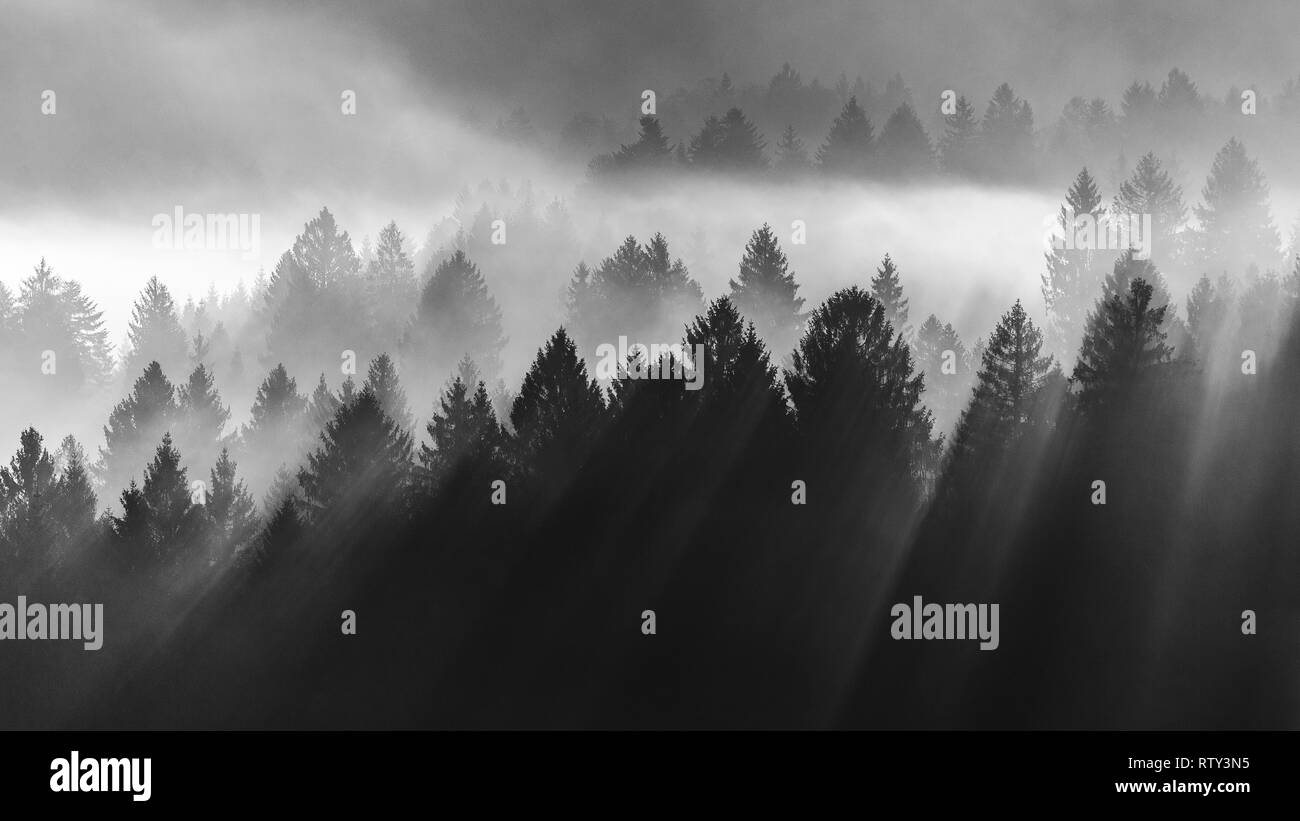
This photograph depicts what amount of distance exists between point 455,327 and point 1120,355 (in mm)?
57516

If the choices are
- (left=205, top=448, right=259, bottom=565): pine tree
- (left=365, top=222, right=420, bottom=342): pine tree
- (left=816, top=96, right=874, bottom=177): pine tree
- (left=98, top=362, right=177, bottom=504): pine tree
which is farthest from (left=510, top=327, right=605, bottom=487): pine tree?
(left=816, top=96, right=874, bottom=177): pine tree

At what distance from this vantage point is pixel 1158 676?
3875 cm

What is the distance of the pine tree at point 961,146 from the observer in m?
140

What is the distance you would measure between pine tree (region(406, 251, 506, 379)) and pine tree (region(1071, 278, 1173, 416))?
52.7m

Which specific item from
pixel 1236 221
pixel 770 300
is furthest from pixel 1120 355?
pixel 1236 221

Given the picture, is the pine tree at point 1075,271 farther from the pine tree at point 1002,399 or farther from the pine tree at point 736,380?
the pine tree at point 736,380

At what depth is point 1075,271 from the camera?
9288 centimetres

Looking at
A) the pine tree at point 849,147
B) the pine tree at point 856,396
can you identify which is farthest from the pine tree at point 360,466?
the pine tree at point 849,147

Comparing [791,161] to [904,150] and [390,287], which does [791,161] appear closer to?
[904,150]

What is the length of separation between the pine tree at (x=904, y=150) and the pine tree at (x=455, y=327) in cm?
6137

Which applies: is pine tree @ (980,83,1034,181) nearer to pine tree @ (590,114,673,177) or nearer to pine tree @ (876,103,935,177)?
pine tree @ (876,103,935,177)

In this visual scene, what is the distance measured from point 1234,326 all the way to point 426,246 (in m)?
93.6
